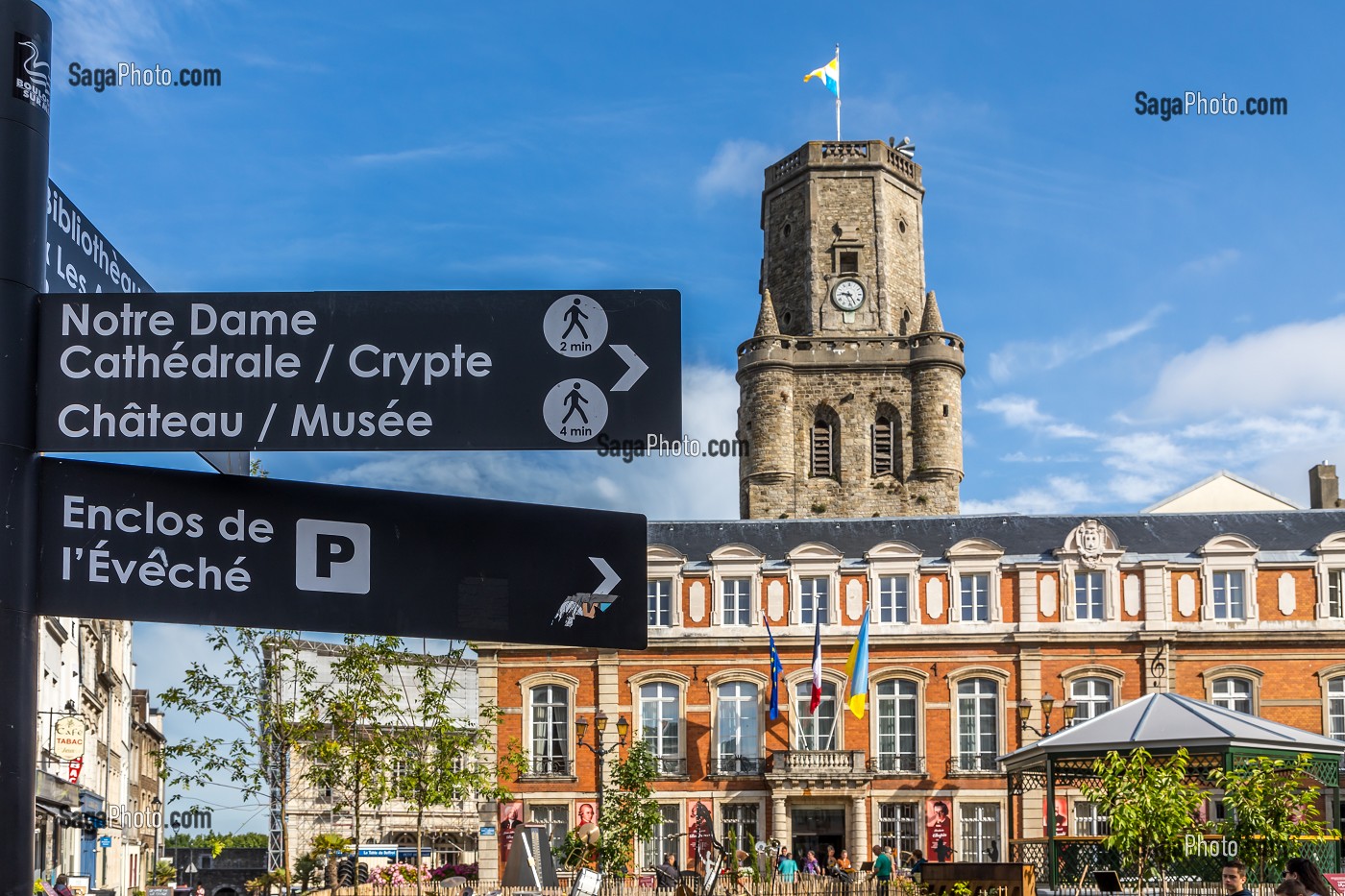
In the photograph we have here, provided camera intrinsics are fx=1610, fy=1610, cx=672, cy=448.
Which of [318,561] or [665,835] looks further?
[665,835]

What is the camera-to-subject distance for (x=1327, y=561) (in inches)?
1745

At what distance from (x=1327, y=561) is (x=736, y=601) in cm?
1635

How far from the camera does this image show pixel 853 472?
62.1m

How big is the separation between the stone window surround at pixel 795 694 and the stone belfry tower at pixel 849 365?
1631 centimetres

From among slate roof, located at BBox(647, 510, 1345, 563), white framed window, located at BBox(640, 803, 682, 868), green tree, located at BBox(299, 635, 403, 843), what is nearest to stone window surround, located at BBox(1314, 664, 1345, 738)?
slate roof, located at BBox(647, 510, 1345, 563)

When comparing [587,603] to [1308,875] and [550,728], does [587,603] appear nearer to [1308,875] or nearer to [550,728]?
[1308,875]

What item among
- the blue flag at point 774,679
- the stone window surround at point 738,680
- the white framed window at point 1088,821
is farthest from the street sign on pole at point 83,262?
the stone window surround at point 738,680

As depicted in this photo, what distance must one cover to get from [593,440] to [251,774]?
62.6ft

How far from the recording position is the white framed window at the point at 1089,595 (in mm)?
45062

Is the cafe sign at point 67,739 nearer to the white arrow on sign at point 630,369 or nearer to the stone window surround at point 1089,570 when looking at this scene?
the white arrow on sign at point 630,369

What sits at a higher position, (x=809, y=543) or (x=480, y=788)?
(x=809, y=543)

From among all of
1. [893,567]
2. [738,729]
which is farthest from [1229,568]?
[738,729]

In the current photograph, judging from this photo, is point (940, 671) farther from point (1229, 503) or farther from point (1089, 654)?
point (1229, 503)

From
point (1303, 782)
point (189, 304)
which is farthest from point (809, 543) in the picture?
point (189, 304)
